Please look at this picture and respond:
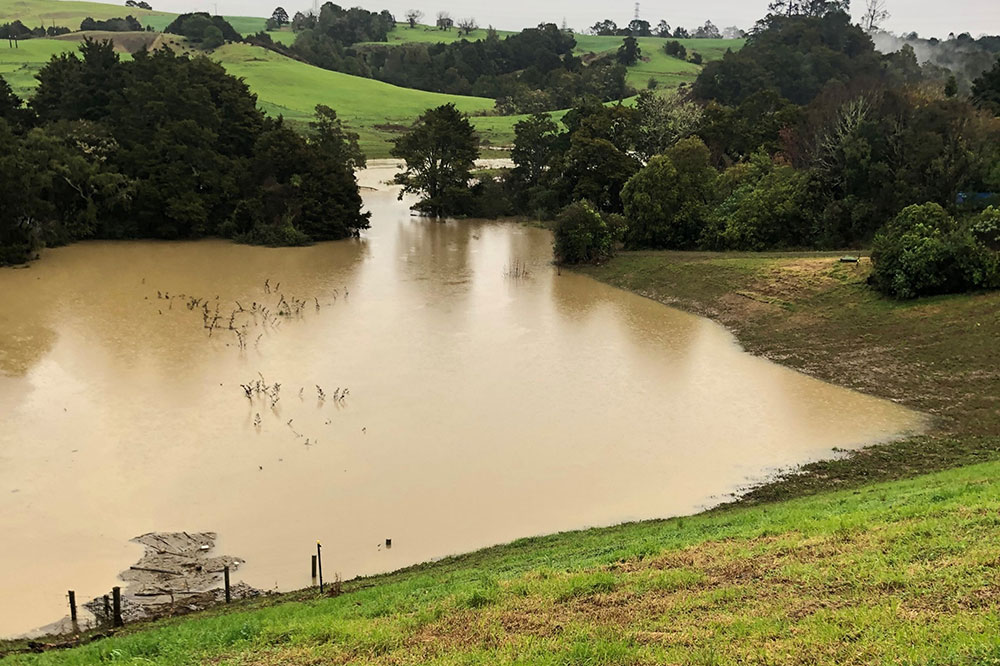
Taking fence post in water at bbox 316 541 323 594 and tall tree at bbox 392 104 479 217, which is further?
tall tree at bbox 392 104 479 217

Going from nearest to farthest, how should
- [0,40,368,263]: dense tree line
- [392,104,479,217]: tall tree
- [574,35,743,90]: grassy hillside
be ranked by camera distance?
[0,40,368,263]: dense tree line
[392,104,479,217]: tall tree
[574,35,743,90]: grassy hillside

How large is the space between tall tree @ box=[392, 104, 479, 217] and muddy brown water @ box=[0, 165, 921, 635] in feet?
58.9

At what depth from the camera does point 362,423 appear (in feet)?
60.3

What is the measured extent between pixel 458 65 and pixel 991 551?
10599 centimetres

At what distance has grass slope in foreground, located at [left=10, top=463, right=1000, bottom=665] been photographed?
6746mm

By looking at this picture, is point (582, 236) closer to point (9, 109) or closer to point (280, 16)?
point (9, 109)

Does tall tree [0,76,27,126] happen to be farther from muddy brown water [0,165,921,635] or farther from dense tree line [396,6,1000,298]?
dense tree line [396,6,1000,298]

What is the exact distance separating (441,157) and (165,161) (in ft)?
50.2

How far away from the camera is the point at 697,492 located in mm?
15414

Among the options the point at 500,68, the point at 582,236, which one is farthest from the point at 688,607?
the point at 500,68

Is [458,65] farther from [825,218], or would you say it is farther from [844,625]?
[844,625]

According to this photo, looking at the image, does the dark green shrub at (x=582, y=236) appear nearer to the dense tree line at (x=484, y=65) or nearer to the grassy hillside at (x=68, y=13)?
the dense tree line at (x=484, y=65)

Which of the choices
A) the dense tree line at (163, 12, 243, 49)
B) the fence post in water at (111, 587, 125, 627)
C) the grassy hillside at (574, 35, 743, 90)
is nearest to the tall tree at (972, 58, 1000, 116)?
the fence post in water at (111, 587, 125, 627)

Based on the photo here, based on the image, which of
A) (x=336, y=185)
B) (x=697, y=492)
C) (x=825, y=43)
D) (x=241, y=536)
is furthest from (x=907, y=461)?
(x=825, y=43)
